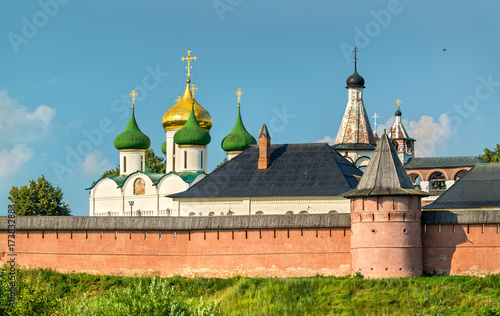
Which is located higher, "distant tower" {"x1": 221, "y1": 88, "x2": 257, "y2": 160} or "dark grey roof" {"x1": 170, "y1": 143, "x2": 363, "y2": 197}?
"distant tower" {"x1": 221, "y1": 88, "x2": 257, "y2": 160}

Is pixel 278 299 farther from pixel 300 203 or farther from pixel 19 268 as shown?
pixel 300 203

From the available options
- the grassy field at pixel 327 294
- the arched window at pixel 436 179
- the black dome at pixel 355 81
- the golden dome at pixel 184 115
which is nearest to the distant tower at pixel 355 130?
the black dome at pixel 355 81

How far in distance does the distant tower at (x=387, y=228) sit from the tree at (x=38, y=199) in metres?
21.6

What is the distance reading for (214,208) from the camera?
108ft

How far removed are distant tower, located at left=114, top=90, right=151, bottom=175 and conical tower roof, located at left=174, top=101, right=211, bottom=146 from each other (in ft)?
8.23

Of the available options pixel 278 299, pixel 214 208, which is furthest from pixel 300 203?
pixel 278 299

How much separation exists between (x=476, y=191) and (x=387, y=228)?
8245 mm

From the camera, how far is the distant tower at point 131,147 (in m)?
42.2

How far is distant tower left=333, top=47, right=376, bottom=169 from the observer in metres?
39.9

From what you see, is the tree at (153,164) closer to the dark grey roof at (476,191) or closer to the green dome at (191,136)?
the green dome at (191,136)

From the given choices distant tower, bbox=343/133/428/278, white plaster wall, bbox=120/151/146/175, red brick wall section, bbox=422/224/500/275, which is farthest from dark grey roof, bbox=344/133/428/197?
white plaster wall, bbox=120/151/146/175

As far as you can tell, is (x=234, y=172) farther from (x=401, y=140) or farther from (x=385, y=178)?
(x=401, y=140)

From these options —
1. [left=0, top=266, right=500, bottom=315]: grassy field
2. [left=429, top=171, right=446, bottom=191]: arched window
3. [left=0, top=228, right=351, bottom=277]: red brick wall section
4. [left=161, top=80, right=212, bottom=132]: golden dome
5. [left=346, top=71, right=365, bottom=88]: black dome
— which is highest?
[left=346, top=71, right=365, bottom=88]: black dome

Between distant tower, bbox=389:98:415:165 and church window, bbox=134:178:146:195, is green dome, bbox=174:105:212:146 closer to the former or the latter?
church window, bbox=134:178:146:195
